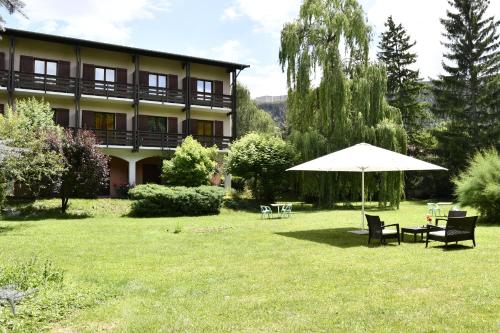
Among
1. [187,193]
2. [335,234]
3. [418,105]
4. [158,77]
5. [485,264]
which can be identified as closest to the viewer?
[485,264]

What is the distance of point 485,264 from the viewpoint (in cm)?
827

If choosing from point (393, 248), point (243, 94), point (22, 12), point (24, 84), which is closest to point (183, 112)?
point (24, 84)

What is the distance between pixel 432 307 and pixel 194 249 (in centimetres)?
611

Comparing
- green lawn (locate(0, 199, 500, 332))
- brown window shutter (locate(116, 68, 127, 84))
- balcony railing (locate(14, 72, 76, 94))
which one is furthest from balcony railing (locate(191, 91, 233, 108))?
green lawn (locate(0, 199, 500, 332))

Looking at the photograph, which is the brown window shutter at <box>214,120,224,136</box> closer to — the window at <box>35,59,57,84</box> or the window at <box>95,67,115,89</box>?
the window at <box>95,67,115,89</box>

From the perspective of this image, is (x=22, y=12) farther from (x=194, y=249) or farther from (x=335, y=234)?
(x=335, y=234)

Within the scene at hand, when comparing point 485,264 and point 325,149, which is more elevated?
point 325,149

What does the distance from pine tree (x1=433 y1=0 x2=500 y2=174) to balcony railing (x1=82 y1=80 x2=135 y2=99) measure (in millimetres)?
23202

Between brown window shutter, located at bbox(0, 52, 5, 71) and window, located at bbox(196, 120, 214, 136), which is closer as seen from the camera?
brown window shutter, located at bbox(0, 52, 5, 71)

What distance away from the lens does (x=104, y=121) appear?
91.1 feet

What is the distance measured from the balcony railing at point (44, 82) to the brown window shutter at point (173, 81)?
6059 mm

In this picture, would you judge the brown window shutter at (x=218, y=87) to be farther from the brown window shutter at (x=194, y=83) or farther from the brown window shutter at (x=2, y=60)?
the brown window shutter at (x=2, y=60)

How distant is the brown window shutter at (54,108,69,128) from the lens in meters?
26.2

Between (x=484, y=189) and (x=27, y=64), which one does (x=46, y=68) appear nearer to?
(x=27, y=64)
